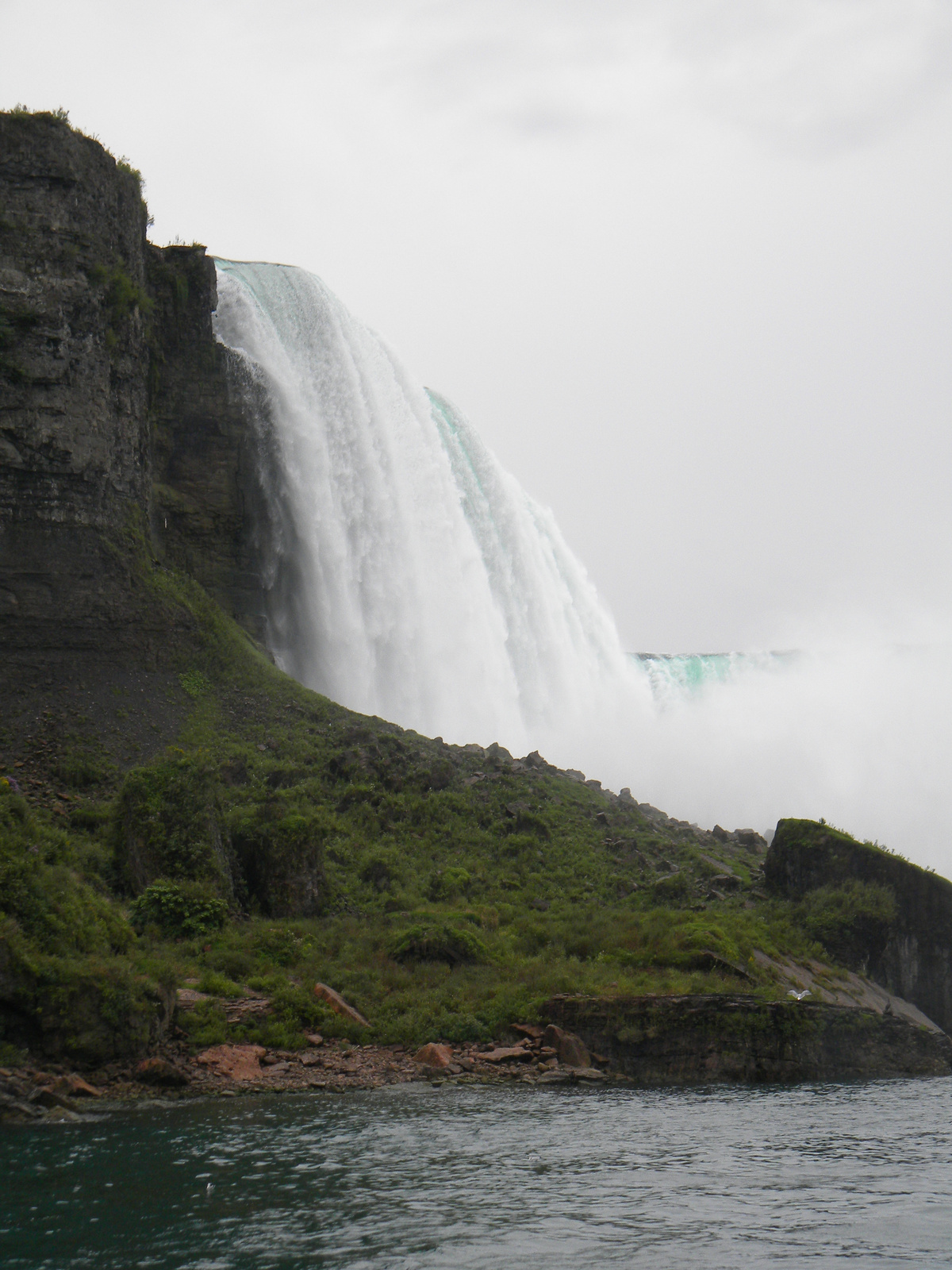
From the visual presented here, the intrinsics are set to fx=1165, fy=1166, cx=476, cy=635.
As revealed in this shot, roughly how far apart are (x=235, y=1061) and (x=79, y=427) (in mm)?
21001

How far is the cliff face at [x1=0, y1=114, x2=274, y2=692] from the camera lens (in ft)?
102

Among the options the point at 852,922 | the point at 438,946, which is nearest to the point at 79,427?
the point at 438,946

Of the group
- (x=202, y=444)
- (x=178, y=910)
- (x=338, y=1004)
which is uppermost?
(x=202, y=444)

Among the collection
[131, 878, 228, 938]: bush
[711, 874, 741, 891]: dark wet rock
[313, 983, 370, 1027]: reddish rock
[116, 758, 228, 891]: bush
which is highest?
[116, 758, 228, 891]: bush

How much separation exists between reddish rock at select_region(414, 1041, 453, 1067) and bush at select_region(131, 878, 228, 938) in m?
5.49

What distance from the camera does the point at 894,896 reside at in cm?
2673

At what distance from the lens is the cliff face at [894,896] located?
26.1 m

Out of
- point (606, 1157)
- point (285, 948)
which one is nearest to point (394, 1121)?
point (606, 1157)

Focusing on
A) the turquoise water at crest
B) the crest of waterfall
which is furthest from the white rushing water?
the turquoise water at crest

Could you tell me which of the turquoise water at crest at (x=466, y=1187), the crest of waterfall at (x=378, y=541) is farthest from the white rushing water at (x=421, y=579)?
the turquoise water at crest at (x=466, y=1187)

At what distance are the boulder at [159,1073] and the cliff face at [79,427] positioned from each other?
55.1 feet

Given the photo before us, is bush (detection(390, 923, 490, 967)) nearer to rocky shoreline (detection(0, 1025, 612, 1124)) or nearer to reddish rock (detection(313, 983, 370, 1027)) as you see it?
reddish rock (detection(313, 983, 370, 1027))

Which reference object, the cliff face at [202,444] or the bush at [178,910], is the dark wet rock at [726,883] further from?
the cliff face at [202,444]

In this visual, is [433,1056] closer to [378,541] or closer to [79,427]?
[79,427]
